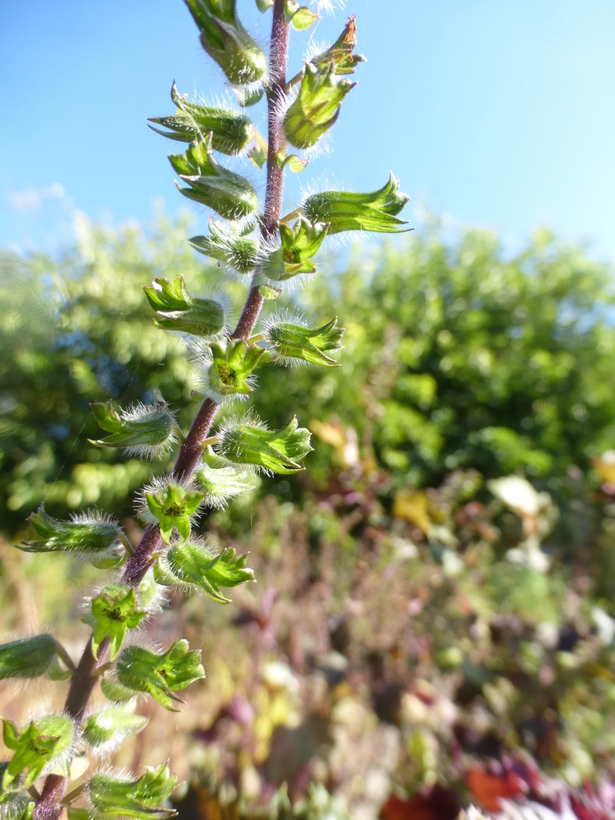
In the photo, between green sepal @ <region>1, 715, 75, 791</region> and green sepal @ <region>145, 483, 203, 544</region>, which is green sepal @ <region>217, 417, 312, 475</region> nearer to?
green sepal @ <region>145, 483, 203, 544</region>

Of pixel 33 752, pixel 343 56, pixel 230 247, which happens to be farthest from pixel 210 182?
pixel 33 752

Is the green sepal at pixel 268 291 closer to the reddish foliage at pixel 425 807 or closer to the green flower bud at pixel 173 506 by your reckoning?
the green flower bud at pixel 173 506

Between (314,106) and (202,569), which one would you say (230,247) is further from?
(202,569)

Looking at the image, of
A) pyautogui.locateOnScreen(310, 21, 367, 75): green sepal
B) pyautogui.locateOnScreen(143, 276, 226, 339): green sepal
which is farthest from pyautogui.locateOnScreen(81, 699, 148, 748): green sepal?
pyautogui.locateOnScreen(310, 21, 367, 75): green sepal

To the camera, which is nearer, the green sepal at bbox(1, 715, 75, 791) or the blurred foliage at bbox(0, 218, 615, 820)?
the green sepal at bbox(1, 715, 75, 791)

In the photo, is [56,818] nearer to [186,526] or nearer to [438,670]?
[186,526]

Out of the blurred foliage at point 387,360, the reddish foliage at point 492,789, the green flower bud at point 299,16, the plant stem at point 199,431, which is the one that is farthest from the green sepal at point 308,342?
the blurred foliage at point 387,360
